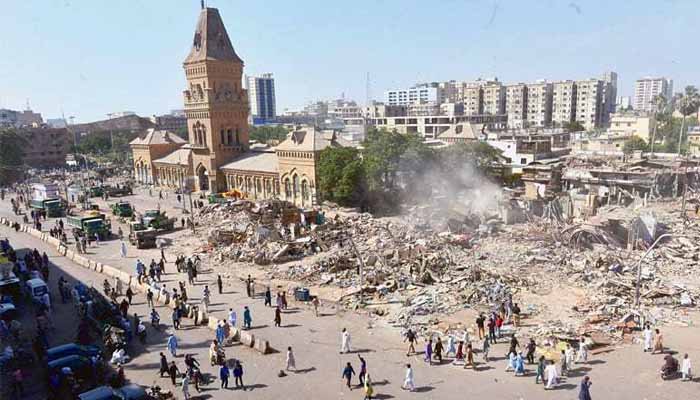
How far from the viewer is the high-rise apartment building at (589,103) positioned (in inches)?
5305

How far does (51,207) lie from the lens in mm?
51156

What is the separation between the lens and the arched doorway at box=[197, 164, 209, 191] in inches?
2517

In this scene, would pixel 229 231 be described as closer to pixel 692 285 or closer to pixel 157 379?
pixel 157 379

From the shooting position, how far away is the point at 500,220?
40.2m

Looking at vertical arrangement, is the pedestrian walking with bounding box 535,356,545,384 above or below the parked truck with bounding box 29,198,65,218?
below

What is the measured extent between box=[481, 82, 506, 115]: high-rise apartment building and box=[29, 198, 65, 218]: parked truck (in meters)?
116

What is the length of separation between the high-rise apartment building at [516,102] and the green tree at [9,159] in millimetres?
110929

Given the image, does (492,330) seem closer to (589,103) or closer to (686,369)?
(686,369)

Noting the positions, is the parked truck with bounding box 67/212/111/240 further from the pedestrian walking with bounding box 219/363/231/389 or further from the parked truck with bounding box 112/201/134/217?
the pedestrian walking with bounding box 219/363/231/389

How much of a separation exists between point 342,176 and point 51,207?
2906cm

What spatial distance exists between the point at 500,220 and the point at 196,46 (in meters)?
40.4

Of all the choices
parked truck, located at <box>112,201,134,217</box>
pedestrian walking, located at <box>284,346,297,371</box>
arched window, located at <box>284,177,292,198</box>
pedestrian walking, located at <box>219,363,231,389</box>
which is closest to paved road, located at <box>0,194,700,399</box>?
pedestrian walking, located at <box>219,363,231,389</box>

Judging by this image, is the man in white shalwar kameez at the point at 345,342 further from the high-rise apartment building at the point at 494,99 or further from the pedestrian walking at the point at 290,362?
the high-rise apartment building at the point at 494,99

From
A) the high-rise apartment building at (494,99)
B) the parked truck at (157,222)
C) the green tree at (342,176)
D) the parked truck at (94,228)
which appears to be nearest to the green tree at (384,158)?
the green tree at (342,176)
